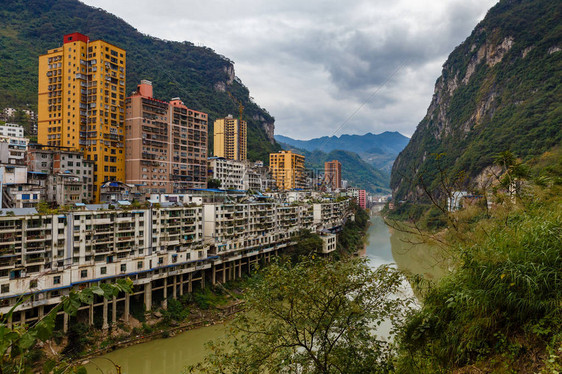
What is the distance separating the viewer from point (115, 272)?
11.6 meters

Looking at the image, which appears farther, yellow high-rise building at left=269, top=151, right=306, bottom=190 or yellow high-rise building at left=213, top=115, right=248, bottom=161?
yellow high-rise building at left=213, top=115, right=248, bottom=161

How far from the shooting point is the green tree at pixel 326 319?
11.0 ft

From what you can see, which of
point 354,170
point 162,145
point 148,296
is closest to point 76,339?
point 148,296

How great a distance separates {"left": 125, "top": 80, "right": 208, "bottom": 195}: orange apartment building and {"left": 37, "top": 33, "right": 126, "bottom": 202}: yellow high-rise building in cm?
131

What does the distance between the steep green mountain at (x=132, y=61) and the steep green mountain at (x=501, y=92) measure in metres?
33.5

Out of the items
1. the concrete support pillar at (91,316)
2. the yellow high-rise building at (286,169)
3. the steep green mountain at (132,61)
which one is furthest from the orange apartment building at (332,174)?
the concrete support pillar at (91,316)

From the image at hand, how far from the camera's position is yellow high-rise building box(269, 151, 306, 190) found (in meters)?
46.1

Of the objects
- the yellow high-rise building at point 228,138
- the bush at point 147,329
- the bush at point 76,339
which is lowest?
the bush at point 147,329

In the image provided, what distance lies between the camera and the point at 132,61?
5803 centimetres

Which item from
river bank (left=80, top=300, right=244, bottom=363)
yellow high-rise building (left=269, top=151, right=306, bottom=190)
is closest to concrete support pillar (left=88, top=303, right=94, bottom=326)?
river bank (left=80, top=300, right=244, bottom=363)

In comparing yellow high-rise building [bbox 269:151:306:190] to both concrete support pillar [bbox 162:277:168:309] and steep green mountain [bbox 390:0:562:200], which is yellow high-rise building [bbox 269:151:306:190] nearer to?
steep green mountain [bbox 390:0:562:200]

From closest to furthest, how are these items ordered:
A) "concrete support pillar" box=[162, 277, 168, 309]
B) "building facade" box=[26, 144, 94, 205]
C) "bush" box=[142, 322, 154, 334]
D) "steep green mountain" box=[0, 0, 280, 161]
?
"bush" box=[142, 322, 154, 334]
"concrete support pillar" box=[162, 277, 168, 309]
"building facade" box=[26, 144, 94, 205]
"steep green mountain" box=[0, 0, 280, 161]

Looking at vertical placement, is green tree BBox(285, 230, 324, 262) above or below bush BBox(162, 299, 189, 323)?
above

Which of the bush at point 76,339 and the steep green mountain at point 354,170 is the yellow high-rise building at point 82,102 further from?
the steep green mountain at point 354,170
